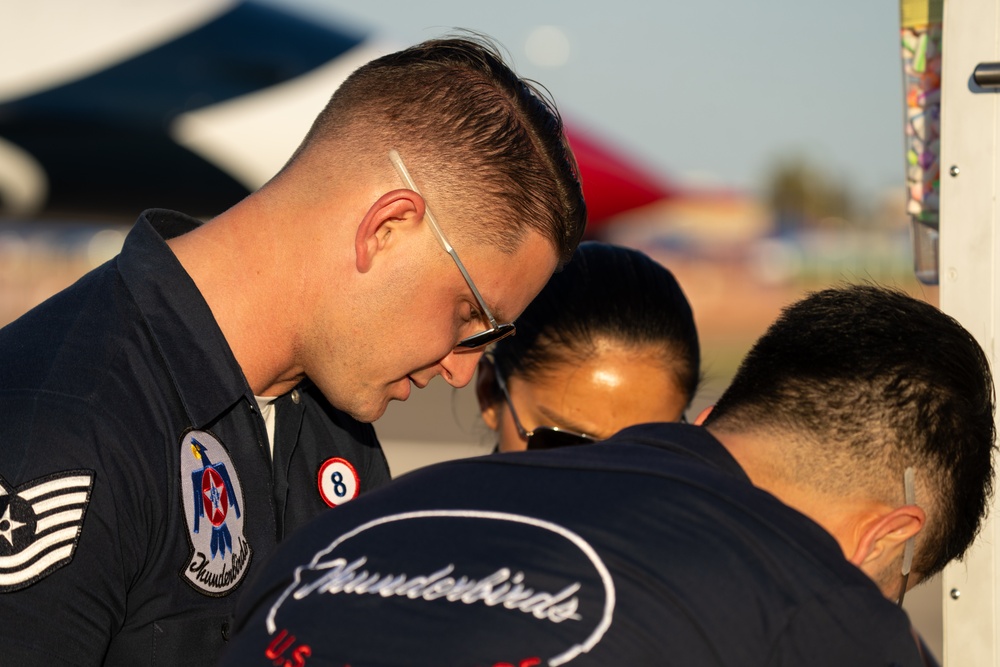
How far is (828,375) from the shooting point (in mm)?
1538

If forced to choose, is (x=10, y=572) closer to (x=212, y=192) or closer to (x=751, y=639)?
(x=751, y=639)

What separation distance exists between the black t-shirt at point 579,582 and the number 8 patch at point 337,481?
3.29ft

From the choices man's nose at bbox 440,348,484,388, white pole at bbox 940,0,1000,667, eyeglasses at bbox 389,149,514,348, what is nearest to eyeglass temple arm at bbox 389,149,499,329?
eyeglasses at bbox 389,149,514,348

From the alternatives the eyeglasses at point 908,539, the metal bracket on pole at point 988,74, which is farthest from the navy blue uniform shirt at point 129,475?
the metal bracket on pole at point 988,74

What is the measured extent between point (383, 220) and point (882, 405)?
0.93 metres

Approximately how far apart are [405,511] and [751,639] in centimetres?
43

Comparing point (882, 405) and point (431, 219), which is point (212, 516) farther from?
point (882, 405)

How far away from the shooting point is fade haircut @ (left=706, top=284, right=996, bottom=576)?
1.51m

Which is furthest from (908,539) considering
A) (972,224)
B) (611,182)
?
(611,182)

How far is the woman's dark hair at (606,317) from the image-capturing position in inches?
110

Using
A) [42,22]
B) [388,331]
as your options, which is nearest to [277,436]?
[388,331]

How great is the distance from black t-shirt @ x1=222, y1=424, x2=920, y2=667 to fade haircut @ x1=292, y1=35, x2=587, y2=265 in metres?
0.80

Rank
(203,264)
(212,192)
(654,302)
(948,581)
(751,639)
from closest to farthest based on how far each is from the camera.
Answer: (751,639) < (203,264) < (948,581) < (654,302) < (212,192)

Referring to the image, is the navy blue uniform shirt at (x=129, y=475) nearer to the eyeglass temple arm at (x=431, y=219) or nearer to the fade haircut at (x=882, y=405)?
the eyeglass temple arm at (x=431, y=219)
